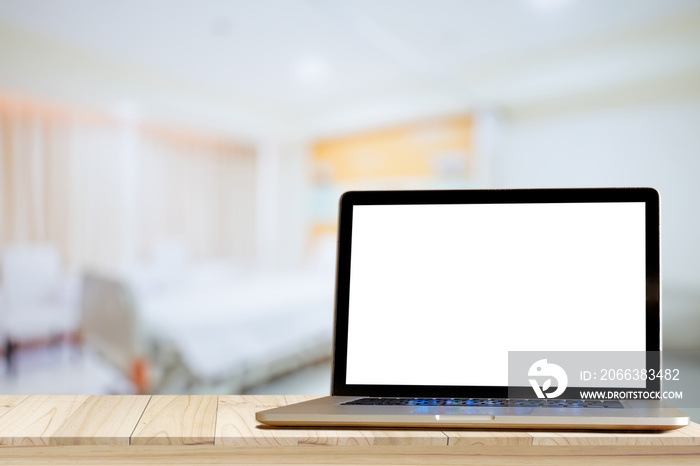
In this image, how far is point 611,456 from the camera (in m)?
0.45

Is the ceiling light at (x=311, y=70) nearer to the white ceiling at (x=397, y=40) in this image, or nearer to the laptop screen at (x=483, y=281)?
the white ceiling at (x=397, y=40)

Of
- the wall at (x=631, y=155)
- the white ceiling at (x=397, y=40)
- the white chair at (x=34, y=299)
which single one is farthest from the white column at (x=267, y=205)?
the wall at (x=631, y=155)

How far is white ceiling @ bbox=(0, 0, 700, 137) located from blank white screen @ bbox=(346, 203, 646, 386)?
6.88 ft

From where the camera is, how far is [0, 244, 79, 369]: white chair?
8.95 feet

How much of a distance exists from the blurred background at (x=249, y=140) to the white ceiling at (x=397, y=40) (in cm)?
2

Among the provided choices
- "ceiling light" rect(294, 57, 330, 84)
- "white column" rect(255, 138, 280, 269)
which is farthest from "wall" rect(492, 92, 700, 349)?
"white column" rect(255, 138, 280, 269)

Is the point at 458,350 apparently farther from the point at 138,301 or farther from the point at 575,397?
the point at 138,301

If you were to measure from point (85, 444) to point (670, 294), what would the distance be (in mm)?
1321

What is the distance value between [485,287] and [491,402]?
4.8 inches

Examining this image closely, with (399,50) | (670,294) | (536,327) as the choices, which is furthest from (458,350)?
(399,50)

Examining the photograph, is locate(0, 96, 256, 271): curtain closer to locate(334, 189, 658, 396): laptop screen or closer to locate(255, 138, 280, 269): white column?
locate(255, 138, 280, 269): white column

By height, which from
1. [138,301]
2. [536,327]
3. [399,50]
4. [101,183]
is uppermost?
[399,50]

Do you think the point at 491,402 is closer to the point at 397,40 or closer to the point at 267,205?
the point at 397,40

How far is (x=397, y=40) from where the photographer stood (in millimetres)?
2938
